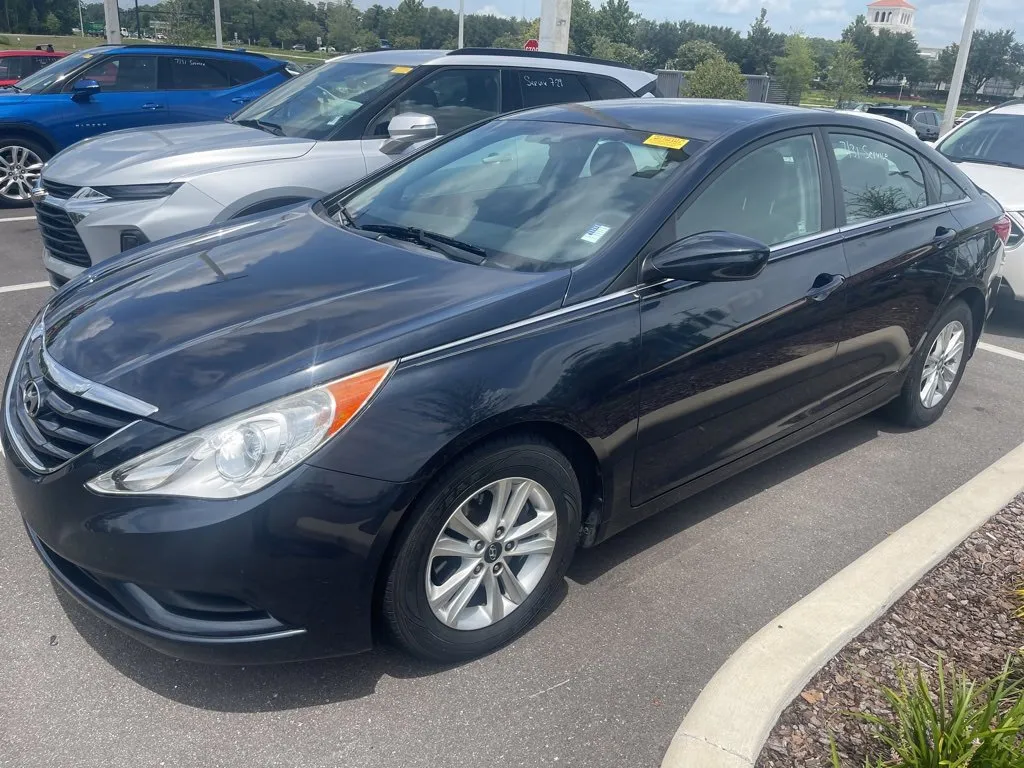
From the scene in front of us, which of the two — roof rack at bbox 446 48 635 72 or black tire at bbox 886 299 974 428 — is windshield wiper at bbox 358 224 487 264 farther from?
roof rack at bbox 446 48 635 72

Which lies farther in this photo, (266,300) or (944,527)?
(944,527)

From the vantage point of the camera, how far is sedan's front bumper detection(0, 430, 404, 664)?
2262mm

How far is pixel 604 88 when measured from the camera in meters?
7.41

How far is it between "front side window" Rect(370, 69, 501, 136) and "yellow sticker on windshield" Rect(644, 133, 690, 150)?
10.6 ft

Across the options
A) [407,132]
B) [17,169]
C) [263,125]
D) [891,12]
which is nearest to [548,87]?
[407,132]

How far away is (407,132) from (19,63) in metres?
13.6

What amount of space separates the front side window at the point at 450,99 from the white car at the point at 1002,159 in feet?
13.0

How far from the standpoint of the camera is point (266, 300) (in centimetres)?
281

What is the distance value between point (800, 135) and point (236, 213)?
3.39 m

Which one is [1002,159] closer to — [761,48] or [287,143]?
[287,143]

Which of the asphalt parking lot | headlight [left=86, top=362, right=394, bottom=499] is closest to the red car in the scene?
the asphalt parking lot

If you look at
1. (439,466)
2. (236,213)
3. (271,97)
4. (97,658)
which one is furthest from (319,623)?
(271,97)

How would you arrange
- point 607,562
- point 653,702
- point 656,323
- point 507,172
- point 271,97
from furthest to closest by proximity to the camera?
point 271,97
point 507,172
point 607,562
point 656,323
point 653,702

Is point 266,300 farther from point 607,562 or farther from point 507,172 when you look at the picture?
point 607,562
